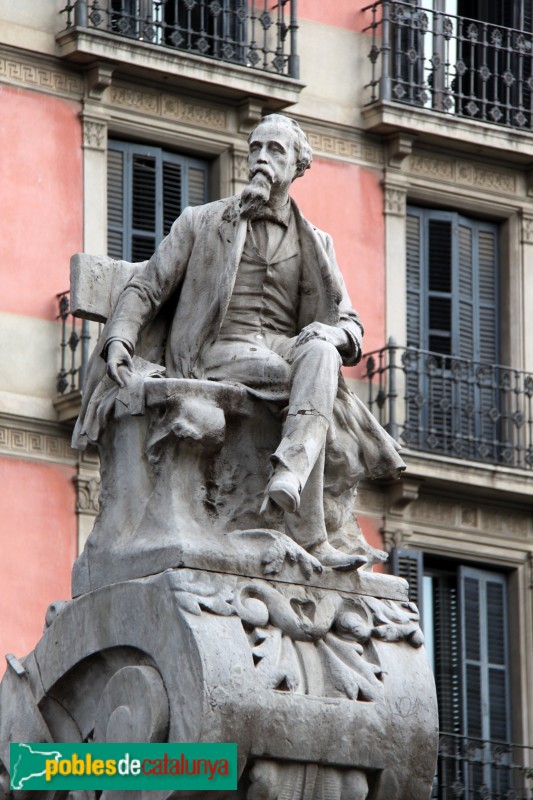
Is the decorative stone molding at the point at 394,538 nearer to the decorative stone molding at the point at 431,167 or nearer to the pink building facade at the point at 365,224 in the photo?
the pink building facade at the point at 365,224

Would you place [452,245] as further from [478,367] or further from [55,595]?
[55,595]

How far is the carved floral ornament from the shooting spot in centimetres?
1123

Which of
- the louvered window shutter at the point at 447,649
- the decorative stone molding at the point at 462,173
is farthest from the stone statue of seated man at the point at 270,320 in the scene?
the decorative stone molding at the point at 462,173

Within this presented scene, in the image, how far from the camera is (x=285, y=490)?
11.3 m

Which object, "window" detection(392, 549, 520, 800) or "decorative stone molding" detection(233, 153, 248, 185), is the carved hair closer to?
"decorative stone molding" detection(233, 153, 248, 185)

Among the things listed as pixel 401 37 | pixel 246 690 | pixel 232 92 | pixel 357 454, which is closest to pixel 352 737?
pixel 246 690

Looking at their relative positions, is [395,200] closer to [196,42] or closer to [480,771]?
[196,42]

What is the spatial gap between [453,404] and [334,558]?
12875 mm

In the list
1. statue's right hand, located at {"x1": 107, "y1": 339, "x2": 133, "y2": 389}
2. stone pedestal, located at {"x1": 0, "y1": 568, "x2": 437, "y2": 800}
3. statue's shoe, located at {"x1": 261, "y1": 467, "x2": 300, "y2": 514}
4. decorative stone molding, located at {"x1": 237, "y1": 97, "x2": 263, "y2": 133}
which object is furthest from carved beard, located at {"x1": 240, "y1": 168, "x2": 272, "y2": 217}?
decorative stone molding, located at {"x1": 237, "y1": 97, "x2": 263, "y2": 133}

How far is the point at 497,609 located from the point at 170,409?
1350 centimetres

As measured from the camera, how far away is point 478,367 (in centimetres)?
2505

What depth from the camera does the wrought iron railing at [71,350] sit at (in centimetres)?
2214

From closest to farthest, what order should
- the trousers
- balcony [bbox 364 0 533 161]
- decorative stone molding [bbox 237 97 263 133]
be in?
the trousers → decorative stone molding [bbox 237 97 263 133] → balcony [bbox 364 0 533 161]

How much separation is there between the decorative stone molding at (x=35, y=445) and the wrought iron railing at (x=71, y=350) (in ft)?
1.12
